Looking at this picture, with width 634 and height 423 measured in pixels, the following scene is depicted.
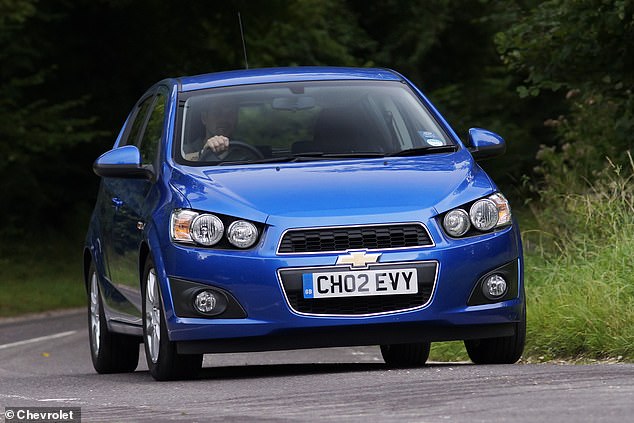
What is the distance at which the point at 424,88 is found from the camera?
46.4m

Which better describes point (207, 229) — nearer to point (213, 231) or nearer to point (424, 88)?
point (213, 231)

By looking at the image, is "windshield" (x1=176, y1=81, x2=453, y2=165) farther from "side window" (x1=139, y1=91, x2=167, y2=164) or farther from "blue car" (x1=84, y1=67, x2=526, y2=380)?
"side window" (x1=139, y1=91, x2=167, y2=164)

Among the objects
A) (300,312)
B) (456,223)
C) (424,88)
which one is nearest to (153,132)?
(300,312)

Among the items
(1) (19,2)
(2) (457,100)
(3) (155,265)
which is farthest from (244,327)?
(2) (457,100)

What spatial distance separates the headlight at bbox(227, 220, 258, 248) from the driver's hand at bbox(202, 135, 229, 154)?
3.34 ft

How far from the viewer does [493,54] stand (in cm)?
4772

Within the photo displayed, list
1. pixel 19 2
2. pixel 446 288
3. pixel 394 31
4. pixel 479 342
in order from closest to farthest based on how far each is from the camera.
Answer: pixel 446 288
pixel 479 342
pixel 19 2
pixel 394 31

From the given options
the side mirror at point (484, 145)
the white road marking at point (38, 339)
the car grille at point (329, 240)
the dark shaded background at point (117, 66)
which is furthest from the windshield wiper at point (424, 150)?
the white road marking at point (38, 339)

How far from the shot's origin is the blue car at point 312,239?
8695 millimetres

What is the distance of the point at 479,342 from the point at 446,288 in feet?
3.13

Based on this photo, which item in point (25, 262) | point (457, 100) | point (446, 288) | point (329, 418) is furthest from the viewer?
point (457, 100)

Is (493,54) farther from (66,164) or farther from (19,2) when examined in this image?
(19,2)

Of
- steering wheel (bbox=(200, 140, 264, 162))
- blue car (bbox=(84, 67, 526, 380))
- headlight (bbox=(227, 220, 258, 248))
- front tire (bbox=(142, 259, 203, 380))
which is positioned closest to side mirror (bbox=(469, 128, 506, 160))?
blue car (bbox=(84, 67, 526, 380))

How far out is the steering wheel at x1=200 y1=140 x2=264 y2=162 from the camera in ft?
31.7
